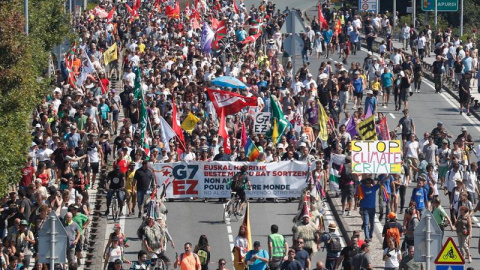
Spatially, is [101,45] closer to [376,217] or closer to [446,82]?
[446,82]

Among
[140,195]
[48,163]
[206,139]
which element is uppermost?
[206,139]

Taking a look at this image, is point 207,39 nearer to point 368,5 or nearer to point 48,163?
point 48,163

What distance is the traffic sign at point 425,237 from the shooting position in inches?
994

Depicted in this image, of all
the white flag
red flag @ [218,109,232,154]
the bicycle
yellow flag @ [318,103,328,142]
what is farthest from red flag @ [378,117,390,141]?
the bicycle

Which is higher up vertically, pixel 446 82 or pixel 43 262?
pixel 446 82

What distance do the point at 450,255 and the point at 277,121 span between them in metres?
15.4

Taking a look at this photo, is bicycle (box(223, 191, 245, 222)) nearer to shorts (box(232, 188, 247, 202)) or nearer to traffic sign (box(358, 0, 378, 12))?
shorts (box(232, 188, 247, 202))

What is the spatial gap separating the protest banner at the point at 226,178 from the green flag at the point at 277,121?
265 cm

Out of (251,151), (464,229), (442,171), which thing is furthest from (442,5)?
(464,229)

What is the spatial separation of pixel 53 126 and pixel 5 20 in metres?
6.36

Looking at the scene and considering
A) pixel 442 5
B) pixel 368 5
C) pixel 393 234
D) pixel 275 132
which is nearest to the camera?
pixel 393 234

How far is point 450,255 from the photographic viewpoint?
24.7 metres

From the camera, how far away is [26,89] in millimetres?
32812

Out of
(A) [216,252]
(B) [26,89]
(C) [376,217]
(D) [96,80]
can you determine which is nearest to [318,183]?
(C) [376,217]
